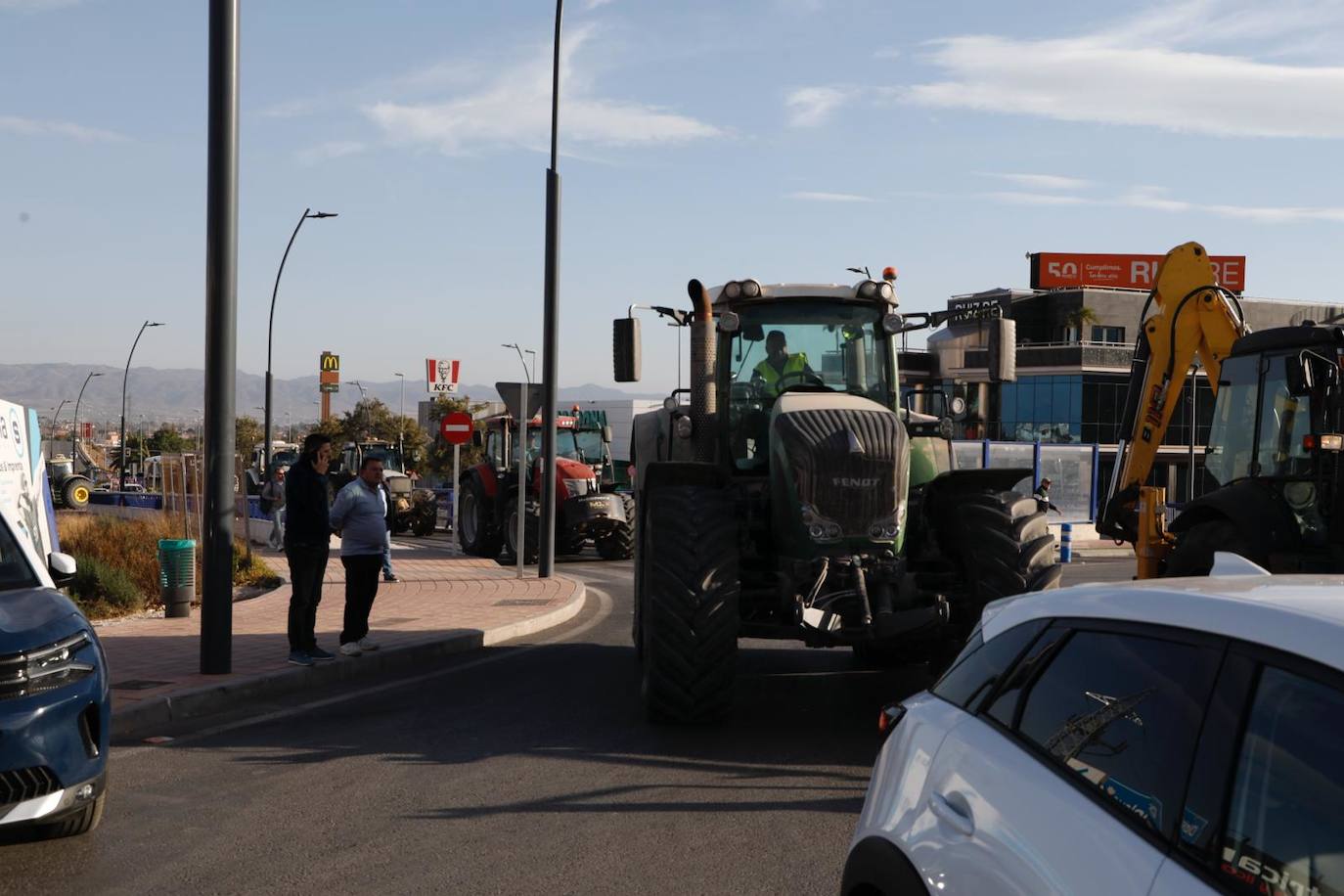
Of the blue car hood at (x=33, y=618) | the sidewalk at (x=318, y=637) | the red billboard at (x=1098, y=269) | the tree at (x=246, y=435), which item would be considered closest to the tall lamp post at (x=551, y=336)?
the sidewalk at (x=318, y=637)

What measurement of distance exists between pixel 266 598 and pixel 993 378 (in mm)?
9867

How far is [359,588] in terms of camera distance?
38.0 ft

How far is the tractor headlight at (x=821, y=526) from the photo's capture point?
875 centimetres

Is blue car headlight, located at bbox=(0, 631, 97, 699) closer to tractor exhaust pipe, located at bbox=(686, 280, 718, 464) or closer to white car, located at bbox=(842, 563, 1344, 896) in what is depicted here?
white car, located at bbox=(842, 563, 1344, 896)

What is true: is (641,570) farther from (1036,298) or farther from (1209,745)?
(1036,298)

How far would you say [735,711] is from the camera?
9609 millimetres

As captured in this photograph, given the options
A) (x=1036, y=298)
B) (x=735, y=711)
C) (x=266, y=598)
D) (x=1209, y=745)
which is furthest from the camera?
(x=1036, y=298)

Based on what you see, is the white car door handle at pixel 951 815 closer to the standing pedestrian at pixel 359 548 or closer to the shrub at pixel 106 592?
the standing pedestrian at pixel 359 548

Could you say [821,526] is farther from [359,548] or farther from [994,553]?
[359,548]

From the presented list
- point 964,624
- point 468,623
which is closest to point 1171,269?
point 964,624

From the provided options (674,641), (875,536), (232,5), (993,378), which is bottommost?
(674,641)

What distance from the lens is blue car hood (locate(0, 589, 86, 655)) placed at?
600 cm

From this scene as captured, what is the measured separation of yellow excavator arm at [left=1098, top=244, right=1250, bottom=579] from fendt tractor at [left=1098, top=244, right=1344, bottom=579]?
0.04 ft

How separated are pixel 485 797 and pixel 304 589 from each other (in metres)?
4.49
